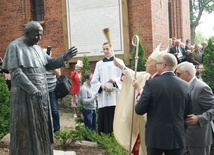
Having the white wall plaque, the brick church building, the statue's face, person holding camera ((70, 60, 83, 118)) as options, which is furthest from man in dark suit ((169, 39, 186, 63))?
the statue's face

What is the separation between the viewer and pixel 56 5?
1328 cm

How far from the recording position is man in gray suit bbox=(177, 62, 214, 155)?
5031mm

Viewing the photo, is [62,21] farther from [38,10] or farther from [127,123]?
[127,123]

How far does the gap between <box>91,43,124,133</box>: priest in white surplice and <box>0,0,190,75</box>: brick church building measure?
4695 mm

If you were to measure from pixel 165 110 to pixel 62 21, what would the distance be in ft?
31.5

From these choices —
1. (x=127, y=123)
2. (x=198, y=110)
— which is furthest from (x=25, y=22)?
(x=198, y=110)

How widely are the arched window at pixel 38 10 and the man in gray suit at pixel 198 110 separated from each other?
9.86 metres

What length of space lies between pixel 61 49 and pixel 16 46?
30.4 feet

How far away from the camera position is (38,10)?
46.7 ft

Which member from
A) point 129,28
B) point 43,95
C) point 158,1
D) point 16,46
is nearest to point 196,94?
point 43,95

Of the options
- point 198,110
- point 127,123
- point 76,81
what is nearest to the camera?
point 198,110

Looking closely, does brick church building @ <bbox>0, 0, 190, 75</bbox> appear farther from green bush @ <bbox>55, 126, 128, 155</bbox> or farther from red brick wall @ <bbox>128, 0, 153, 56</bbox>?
green bush @ <bbox>55, 126, 128, 155</bbox>

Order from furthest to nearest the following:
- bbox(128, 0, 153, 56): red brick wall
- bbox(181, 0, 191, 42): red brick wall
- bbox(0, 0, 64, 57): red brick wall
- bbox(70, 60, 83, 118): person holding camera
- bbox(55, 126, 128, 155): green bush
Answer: bbox(181, 0, 191, 42): red brick wall
bbox(0, 0, 64, 57): red brick wall
bbox(128, 0, 153, 56): red brick wall
bbox(70, 60, 83, 118): person holding camera
bbox(55, 126, 128, 155): green bush

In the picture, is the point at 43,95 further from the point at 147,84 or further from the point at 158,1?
the point at 158,1
